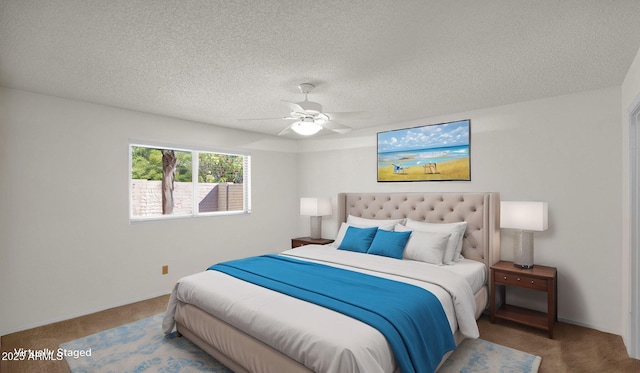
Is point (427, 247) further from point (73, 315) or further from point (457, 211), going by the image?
point (73, 315)

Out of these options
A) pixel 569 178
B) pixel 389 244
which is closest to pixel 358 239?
pixel 389 244

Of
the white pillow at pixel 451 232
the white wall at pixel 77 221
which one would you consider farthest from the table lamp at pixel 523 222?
the white wall at pixel 77 221

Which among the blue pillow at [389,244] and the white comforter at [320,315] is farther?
the blue pillow at [389,244]

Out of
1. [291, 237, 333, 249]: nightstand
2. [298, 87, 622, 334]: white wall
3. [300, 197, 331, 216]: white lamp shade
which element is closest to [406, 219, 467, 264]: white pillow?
[298, 87, 622, 334]: white wall

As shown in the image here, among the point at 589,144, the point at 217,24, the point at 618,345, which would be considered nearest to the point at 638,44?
the point at 589,144

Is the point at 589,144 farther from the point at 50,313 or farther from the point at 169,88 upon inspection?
the point at 50,313

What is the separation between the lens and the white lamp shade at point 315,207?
490cm

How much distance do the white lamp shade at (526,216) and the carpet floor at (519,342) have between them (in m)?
0.99

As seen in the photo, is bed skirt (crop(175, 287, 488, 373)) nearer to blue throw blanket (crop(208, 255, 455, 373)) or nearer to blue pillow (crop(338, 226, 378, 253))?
blue throw blanket (crop(208, 255, 455, 373))

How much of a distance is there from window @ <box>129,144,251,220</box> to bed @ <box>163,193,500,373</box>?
65.7 inches

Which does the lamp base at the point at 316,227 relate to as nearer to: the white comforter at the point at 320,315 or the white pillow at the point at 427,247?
the white comforter at the point at 320,315

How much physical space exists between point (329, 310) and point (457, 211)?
2335 mm

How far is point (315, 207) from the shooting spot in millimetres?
4891

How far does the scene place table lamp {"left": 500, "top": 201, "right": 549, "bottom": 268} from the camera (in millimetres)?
2988
